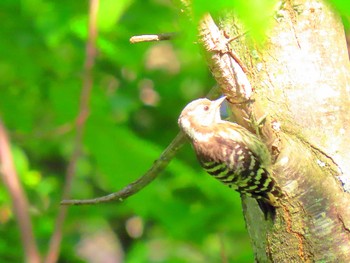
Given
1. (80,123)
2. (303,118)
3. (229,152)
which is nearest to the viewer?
(80,123)

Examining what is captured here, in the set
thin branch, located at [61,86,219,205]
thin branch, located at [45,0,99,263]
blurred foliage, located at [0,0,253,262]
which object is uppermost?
thin branch, located at [45,0,99,263]

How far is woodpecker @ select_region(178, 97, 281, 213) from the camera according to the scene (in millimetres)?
3420

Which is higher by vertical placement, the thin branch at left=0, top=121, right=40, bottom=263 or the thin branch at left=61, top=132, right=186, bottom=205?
the thin branch at left=0, top=121, right=40, bottom=263

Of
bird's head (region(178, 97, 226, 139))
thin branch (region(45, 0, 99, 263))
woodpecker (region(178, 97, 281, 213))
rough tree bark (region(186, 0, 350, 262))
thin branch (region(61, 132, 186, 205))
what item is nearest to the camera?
thin branch (region(45, 0, 99, 263))

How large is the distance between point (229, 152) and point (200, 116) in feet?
1.91

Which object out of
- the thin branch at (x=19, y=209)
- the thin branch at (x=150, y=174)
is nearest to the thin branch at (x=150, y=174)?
the thin branch at (x=150, y=174)

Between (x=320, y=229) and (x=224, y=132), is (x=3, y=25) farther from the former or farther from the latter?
(x=320, y=229)

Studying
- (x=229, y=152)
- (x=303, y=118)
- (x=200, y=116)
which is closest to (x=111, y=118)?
(x=200, y=116)

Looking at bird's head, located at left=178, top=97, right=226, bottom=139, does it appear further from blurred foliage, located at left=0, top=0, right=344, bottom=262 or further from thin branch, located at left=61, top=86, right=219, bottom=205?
thin branch, located at left=61, top=86, right=219, bottom=205

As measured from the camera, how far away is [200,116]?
14.9ft

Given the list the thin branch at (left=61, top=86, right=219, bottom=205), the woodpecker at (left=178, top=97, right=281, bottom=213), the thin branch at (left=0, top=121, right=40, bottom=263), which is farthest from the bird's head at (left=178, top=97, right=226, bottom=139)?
the thin branch at (left=0, top=121, right=40, bottom=263)

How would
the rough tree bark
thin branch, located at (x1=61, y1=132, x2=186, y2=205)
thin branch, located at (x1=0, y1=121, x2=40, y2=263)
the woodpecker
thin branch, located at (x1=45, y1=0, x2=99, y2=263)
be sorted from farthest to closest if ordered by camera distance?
1. thin branch, located at (x1=61, y1=132, x2=186, y2=205)
2. the woodpecker
3. the rough tree bark
4. thin branch, located at (x1=45, y1=0, x2=99, y2=263)
5. thin branch, located at (x1=0, y1=121, x2=40, y2=263)

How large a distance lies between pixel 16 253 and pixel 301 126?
214 centimetres

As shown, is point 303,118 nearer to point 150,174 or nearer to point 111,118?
point 150,174
